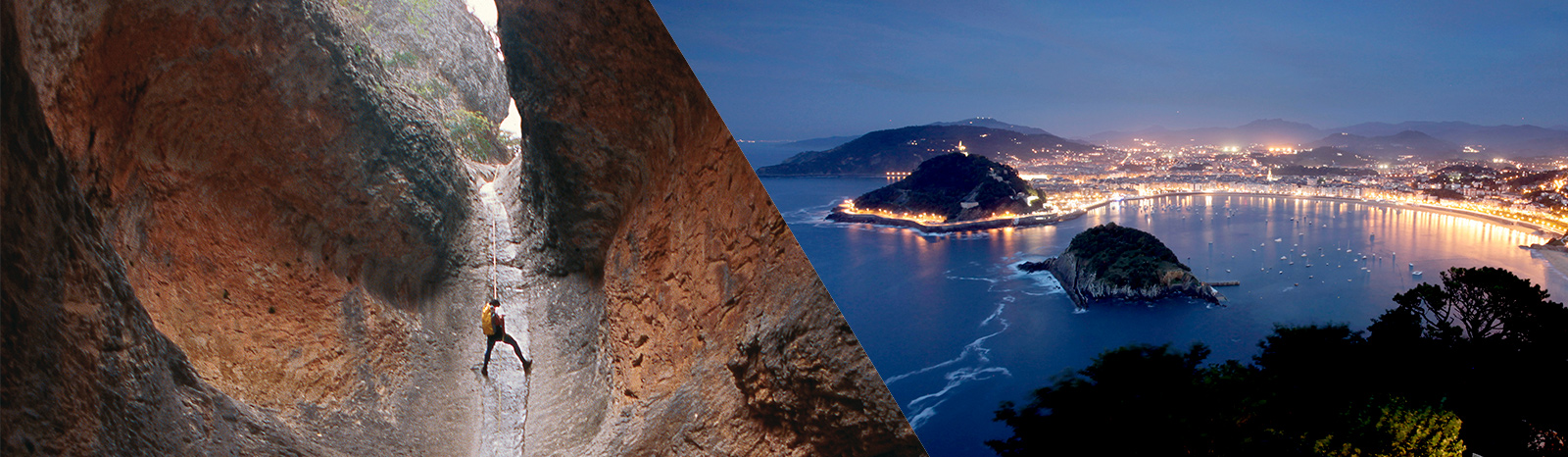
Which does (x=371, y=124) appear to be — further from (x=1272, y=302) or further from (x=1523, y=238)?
(x=1523, y=238)

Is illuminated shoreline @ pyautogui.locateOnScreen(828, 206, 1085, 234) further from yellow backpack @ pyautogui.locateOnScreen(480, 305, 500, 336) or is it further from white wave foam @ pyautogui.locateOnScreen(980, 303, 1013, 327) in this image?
yellow backpack @ pyautogui.locateOnScreen(480, 305, 500, 336)

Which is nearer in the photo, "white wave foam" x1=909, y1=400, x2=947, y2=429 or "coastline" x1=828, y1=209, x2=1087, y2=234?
"white wave foam" x1=909, y1=400, x2=947, y2=429

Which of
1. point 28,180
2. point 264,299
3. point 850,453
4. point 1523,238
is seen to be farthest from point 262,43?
point 1523,238

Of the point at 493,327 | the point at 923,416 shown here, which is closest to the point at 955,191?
the point at 923,416

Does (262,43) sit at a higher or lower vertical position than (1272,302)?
higher

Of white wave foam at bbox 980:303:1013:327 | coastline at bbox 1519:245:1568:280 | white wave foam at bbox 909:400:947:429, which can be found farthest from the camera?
white wave foam at bbox 980:303:1013:327

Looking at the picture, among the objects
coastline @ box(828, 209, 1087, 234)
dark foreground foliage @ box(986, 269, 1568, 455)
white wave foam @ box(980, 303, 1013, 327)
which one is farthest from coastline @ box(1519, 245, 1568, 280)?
white wave foam @ box(980, 303, 1013, 327)
